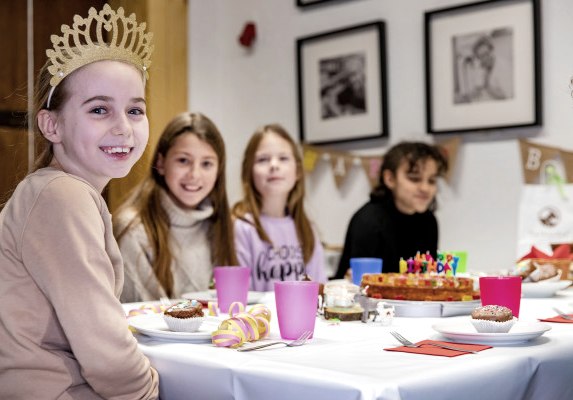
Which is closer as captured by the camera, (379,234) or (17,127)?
(379,234)

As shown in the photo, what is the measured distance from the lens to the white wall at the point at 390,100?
11.1 ft

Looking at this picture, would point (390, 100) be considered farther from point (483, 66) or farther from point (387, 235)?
point (387, 235)

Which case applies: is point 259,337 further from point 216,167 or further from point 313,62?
point 313,62

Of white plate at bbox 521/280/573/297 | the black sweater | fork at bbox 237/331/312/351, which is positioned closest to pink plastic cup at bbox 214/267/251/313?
fork at bbox 237/331/312/351

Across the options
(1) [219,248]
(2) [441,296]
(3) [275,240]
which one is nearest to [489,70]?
(3) [275,240]

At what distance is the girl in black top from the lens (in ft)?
10.6

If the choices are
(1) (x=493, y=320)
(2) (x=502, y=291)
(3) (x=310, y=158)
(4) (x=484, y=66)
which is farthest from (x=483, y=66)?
(1) (x=493, y=320)

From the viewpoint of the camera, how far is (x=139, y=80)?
1.45 metres

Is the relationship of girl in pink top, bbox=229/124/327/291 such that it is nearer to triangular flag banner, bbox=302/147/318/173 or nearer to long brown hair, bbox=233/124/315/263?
long brown hair, bbox=233/124/315/263

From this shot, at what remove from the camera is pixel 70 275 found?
121 centimetres

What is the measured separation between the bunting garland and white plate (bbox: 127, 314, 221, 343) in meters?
2.31

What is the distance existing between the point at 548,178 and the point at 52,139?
8.27ft

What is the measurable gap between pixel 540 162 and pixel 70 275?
2.62m

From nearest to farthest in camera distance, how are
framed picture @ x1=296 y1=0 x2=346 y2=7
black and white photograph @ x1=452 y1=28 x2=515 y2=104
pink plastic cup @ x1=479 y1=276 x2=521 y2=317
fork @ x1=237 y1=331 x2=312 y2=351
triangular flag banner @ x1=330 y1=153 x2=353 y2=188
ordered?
fork @ x1=237 y1=331 x2=312 y2=351 → pink plastic cup @ x1=479 y1=276 x2=521 y2=317 → black and white photograph @ x1=452 y1=28 x2=515 y2=104 → triangular flag banner @ x1=330 y1=153 x2=353 y2=188 → framed picture @ x1=296 y1=0 x2=346 y2=7
